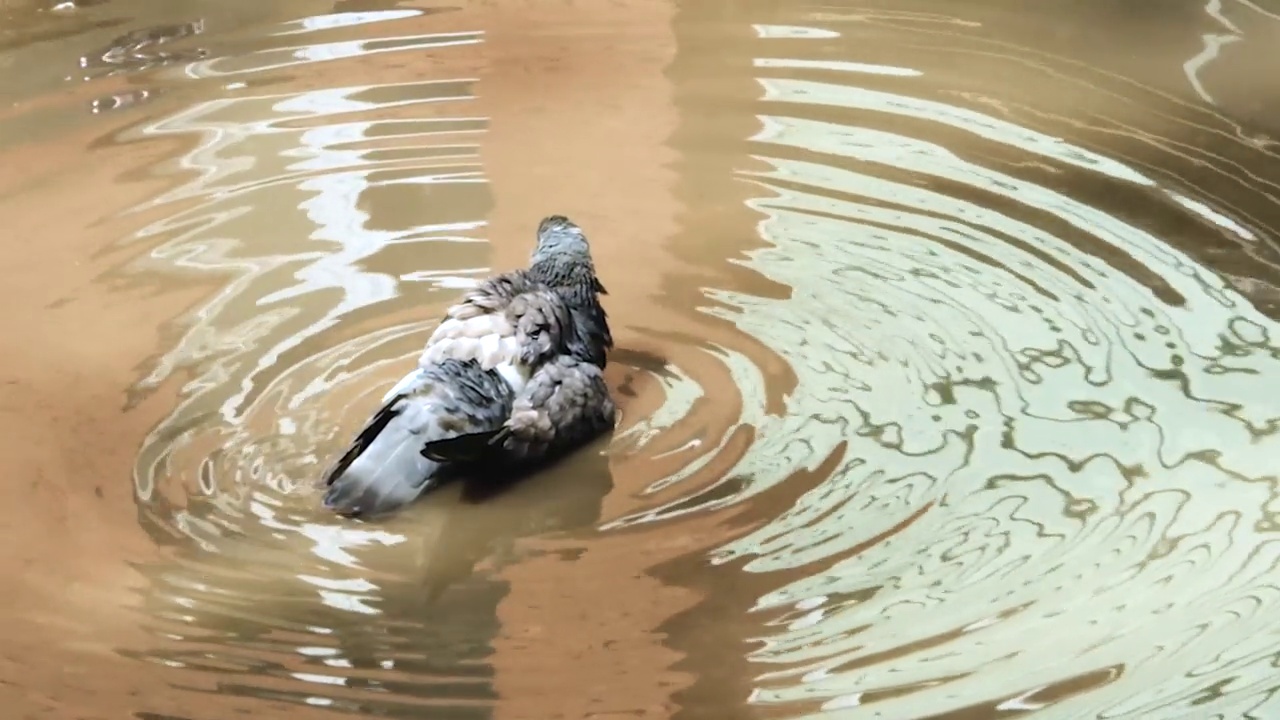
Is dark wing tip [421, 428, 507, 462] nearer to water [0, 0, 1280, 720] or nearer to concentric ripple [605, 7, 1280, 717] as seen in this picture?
water [0, 0, 1280, 720]

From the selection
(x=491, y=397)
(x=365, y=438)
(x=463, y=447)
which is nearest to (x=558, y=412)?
(x=491, y=397)

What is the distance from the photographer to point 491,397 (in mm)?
2730

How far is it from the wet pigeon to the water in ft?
0.23

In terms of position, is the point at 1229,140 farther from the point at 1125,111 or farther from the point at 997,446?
the point at 997,446

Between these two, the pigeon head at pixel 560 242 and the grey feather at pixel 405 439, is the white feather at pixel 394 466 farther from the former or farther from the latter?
the pigeon head at pixel 560 242

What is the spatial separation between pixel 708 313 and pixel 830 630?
3.92 ft

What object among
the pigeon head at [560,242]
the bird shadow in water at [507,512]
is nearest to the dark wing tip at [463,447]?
the bird shadow in water at [507,512]

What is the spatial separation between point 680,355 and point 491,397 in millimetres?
542

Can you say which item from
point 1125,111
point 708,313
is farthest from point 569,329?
point 1125,111

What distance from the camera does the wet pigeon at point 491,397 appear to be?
8.44 feet

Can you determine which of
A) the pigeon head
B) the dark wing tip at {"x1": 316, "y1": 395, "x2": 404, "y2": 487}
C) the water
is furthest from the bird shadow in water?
the pigeon head

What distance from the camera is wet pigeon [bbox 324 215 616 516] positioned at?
257 cm

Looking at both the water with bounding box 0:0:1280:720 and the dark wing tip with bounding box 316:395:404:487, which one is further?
the dark wing tip with bounding box 316:395:404:487

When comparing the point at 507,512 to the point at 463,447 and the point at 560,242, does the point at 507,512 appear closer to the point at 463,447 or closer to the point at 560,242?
the point at 463,447
